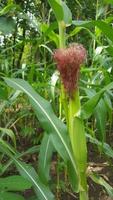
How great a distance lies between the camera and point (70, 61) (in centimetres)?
95

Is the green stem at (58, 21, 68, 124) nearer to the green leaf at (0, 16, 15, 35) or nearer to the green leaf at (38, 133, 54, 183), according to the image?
the green leaf at (0, 16, 15, 35)

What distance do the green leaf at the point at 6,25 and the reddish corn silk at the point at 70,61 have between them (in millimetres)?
161

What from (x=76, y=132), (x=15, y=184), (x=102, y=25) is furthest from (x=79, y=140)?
(x=102, y=25)

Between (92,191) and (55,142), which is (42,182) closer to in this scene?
(55,142)

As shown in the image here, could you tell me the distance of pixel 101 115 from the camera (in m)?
1.29

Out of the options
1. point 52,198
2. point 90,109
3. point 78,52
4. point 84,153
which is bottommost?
point 52,198

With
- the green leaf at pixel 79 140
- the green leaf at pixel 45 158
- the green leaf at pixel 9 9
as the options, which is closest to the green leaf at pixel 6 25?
the green leaf at pixel 9 9

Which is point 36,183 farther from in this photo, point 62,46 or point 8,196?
point 62,46

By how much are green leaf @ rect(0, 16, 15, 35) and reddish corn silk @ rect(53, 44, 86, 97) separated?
0.16 m

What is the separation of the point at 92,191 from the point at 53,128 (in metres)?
0.89

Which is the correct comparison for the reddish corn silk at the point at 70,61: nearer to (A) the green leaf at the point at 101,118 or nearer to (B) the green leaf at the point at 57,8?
(B) the green leaf at the point at 57,8

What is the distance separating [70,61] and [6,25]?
0.23 metres

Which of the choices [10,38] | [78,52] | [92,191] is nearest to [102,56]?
[92,191]

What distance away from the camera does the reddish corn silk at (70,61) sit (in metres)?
0.94
